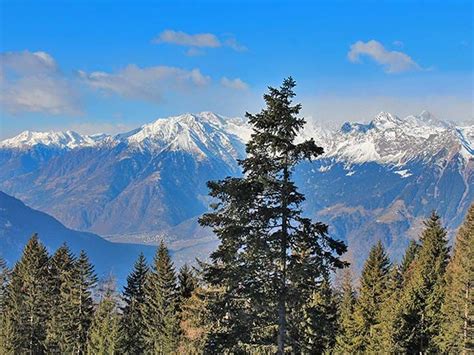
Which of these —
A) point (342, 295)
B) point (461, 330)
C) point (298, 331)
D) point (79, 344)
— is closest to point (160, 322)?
point (79, 344)

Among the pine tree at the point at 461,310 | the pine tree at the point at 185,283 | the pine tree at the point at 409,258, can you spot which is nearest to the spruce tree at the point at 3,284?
the pine tree at the point at 185,283

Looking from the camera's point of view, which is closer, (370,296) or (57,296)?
(370,296)

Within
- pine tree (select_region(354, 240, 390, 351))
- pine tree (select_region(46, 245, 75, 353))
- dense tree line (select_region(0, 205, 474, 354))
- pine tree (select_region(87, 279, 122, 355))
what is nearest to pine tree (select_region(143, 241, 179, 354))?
dense tree line (select_region(0, 205, 474, 354))

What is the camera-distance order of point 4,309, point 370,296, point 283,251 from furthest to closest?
point 4,309 → point 370,296 → point 283,251

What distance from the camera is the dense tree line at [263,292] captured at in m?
24.9

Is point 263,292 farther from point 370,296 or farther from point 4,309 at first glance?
point 4,309

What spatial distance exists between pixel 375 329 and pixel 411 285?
6.01m

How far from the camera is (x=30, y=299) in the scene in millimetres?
78438

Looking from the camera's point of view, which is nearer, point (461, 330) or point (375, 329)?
point (461, 330)

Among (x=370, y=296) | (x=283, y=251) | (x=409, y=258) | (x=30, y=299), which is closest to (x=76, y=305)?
(x=30, y=299)

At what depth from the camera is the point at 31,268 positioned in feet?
258

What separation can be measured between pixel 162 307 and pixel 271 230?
54.7 meters

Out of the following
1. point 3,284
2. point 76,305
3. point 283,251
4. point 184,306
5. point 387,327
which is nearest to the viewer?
point 283,251

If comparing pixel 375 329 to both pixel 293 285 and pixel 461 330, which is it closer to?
pixel 461 330
